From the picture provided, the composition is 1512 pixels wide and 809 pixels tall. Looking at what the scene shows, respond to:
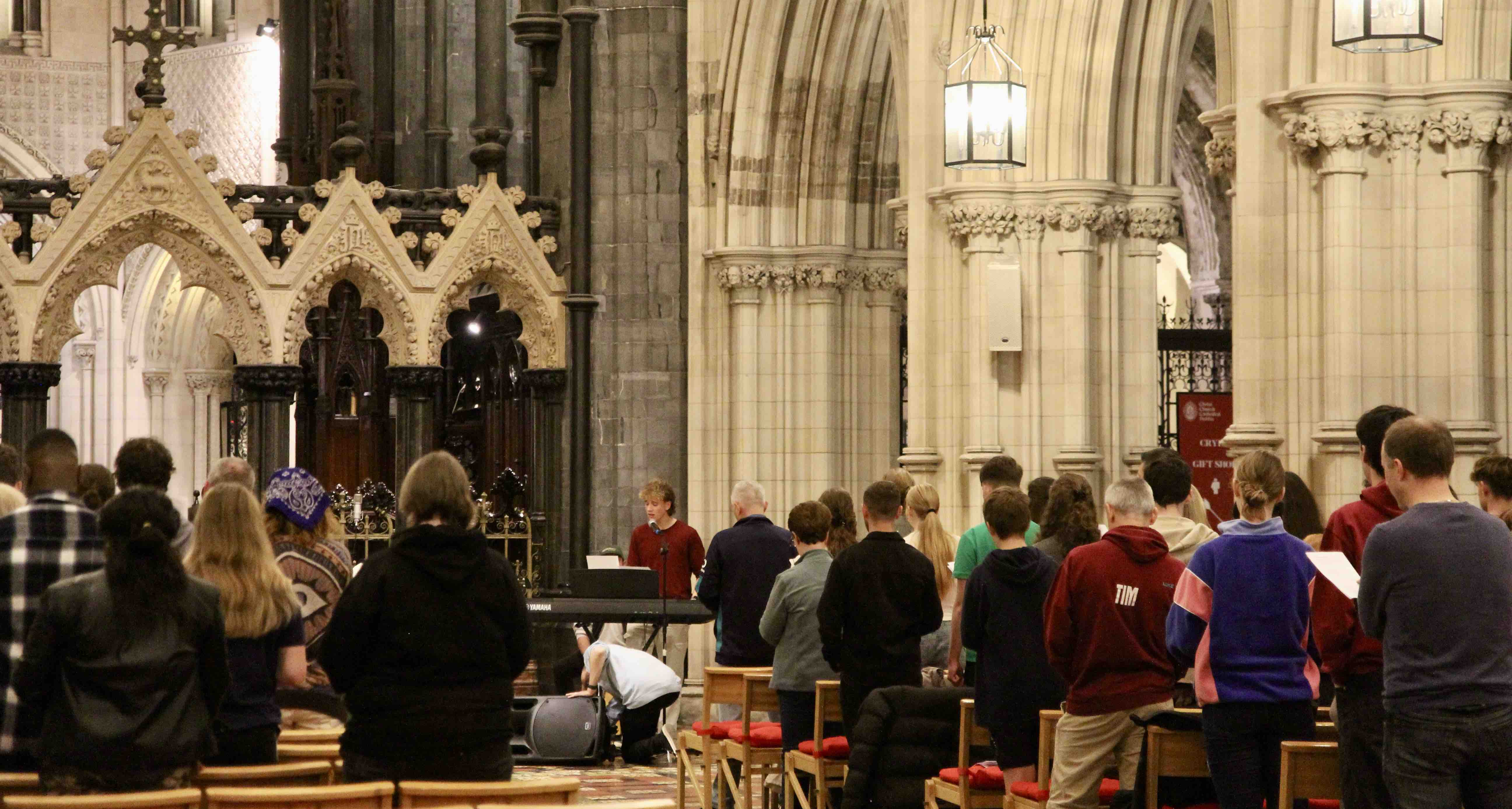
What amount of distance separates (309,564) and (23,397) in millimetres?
10730

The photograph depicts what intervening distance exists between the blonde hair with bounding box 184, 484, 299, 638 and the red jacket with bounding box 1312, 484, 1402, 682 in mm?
2798

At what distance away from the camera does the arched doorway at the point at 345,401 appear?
21.7 m

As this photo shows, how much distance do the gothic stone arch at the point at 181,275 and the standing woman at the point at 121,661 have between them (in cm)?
1217

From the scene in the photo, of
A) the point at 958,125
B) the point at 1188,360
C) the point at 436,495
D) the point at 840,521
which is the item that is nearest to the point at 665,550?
the point at 958,125

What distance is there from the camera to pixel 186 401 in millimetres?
30500

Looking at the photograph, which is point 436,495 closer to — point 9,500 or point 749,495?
point 9,500

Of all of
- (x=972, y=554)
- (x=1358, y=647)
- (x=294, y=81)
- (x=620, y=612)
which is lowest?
(x=620, y=612)

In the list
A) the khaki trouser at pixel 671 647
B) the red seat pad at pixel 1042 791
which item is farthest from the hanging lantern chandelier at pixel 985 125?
the red seat pad at pixel 1042 791

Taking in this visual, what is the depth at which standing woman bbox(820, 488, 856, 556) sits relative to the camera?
31.3 feet

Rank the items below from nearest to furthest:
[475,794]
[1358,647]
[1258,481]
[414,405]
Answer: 1. [475,794]
2. [1358,647]
3. [1258,481]
4. [414,405]

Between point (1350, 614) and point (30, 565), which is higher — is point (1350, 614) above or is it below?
below

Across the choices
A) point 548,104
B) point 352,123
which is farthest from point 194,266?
point 548,104

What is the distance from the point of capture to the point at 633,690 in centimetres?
1284

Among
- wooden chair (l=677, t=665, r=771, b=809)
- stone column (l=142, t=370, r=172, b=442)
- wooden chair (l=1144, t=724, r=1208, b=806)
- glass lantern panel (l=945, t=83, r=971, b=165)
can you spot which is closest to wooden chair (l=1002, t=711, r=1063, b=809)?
wooden chair (l=1144, t=724, r=1208, b=806)
